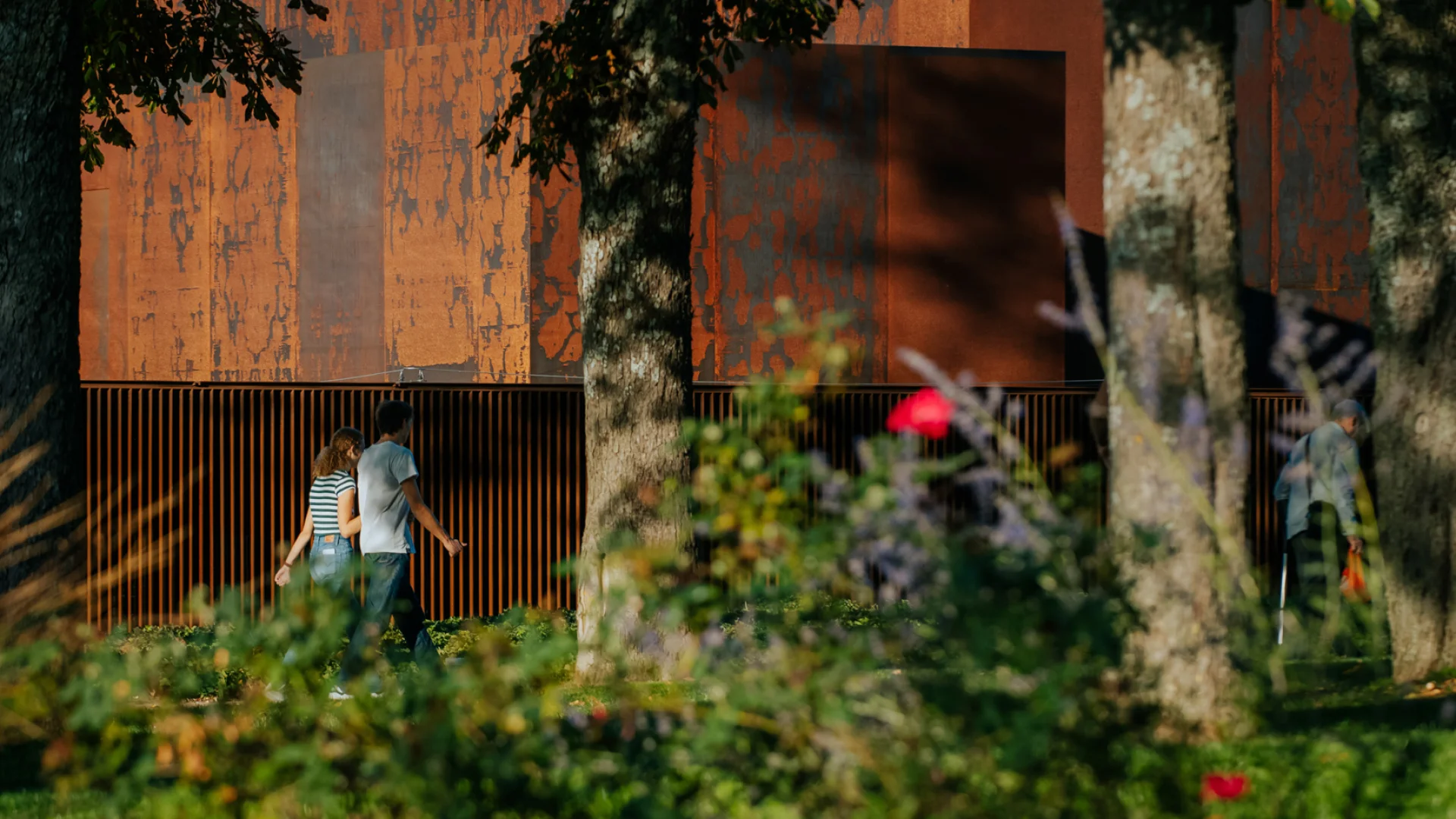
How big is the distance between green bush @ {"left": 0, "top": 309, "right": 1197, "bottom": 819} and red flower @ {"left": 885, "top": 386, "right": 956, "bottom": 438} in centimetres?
6

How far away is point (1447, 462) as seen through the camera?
7930 millimetres

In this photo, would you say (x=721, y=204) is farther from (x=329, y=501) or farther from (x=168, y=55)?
(x=329, y=501)

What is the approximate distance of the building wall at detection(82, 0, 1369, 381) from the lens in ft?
52.6

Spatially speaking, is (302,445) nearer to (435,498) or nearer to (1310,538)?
(435,498)

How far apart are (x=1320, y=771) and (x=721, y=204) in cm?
1177

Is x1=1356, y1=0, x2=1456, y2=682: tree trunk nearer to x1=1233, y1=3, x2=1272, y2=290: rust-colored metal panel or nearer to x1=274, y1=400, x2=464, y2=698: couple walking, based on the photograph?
x1=274, y1=400, x2=464, y2=698: couple walking

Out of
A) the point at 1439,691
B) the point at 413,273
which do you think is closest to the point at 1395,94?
the point at 1439,691

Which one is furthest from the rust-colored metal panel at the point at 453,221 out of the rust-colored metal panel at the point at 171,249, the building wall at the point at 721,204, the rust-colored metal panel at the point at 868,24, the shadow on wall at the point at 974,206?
the rust-colored metal panel at the point at 868,24

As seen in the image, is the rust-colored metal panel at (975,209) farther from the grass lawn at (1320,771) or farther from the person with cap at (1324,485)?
the grass lawn at (1320,771)

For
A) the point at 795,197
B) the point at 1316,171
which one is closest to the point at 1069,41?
the point at 1316,171

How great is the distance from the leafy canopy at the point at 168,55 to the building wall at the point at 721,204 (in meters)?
3.60

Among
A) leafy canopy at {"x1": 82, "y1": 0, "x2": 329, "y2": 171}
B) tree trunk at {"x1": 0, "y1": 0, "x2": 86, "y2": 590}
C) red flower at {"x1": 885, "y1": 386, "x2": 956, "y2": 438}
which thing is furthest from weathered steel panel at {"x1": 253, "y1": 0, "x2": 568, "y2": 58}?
red flower at {"x1": 885, "y1": 386, "x2": 956, "y2": 438}

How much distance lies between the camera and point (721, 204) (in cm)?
1600

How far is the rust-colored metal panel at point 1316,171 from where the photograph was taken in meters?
19.9
